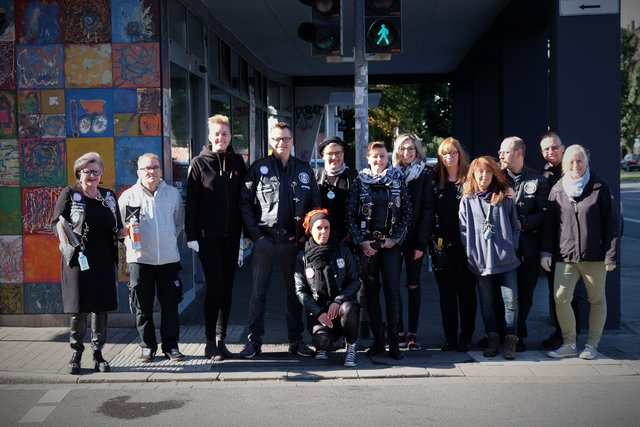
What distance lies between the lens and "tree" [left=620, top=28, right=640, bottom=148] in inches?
2502

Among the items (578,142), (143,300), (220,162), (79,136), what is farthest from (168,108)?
(578,142)

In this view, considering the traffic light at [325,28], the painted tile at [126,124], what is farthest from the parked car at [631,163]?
the painted tile at [126,124]

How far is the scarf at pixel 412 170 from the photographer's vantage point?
7.47 meters

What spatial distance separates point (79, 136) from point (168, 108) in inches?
37.8

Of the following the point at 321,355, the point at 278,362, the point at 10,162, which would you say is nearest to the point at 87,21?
the point at 10,162

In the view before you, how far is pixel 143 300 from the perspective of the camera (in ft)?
23.6

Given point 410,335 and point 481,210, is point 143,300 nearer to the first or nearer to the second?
point 410,335

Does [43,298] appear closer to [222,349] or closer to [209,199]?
[222,349]

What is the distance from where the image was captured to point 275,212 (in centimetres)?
730

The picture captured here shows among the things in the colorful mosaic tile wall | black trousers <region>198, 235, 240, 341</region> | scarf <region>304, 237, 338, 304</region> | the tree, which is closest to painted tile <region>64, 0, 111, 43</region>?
the colorful mosaic tile wall

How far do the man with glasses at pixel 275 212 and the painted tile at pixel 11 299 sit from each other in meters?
2.79

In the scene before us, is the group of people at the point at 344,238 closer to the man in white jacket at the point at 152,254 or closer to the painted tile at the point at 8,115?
the man in white jacket at the point at 152,254

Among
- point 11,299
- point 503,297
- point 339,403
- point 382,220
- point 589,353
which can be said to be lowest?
point 339,403

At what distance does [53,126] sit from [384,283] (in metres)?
3.82
